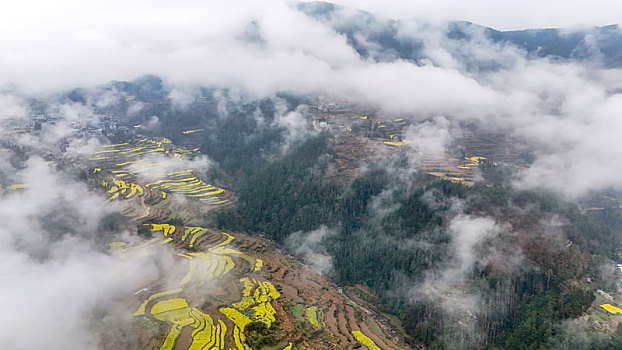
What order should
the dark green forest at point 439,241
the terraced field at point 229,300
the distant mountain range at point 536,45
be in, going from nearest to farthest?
the terraced field at point 229,300, the dark green forest at point 439,241, the distant mountain range at point 536,45

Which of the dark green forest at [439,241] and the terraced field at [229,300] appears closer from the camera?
the terraced field at [229,300]

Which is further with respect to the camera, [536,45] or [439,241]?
[536,45]

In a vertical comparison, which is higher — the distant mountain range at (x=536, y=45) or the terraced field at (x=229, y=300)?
the distant mountain range at (x=536, y=45)

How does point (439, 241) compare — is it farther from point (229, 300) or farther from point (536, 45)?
point (536, 45)

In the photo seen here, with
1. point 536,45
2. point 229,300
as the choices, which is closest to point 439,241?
point 229,300

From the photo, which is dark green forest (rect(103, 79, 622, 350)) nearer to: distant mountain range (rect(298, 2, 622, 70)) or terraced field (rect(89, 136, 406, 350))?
terraced field (rect(89, 136, 406, 350))

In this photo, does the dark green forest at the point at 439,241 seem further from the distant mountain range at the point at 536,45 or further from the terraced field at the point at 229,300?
the distant mountain range at the point at 536,45

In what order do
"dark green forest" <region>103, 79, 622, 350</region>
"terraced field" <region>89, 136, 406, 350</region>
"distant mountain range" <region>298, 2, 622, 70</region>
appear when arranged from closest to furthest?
1. "terraced field" <region>89, 136, 406, 350</region>
2. "dark green forest" <region>103, 79, 622, 350</region>
3. "distant mountain range" <region>298, 2, 622, 70</region>

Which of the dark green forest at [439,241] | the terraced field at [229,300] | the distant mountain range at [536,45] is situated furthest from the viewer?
the distant mountain range at [536,45]

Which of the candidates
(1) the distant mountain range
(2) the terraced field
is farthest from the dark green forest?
(1) the distant mountain range

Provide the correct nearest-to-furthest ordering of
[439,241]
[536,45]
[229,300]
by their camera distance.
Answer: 1. [229,300]
2. [439,241]
3. [536,45]

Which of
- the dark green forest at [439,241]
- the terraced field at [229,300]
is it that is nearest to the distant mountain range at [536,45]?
the dark green forest at [439,241]
